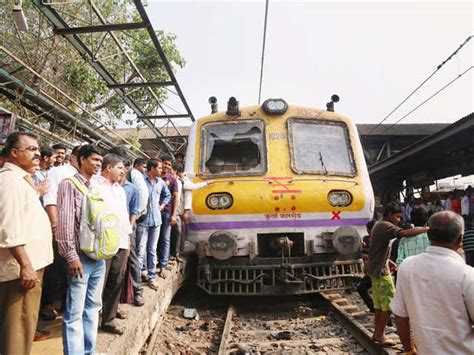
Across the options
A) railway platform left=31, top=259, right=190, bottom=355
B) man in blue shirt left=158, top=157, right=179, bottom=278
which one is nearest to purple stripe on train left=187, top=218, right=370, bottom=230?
man in blue shirt left=158, top=157, right=179, bottom=278

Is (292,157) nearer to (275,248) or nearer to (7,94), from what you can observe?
(275,248)

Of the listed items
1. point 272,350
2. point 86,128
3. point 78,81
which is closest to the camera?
point 272,350

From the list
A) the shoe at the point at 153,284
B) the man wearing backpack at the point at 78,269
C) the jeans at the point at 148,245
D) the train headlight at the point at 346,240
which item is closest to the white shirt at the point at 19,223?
the man wearing backpack at the point at 78,269

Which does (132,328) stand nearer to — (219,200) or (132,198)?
(132,198)

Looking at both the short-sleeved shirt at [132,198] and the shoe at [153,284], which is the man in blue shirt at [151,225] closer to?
the shoe at [153,284]

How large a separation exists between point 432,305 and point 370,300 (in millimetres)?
2789

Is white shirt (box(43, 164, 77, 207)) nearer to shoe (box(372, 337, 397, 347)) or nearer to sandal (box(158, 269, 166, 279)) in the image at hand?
sandal (box(158, 269, 166, 279))

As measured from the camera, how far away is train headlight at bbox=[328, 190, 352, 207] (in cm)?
488

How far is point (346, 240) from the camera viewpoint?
15.2 feet

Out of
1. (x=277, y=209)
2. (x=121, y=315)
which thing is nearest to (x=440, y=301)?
(x=121, y=315)

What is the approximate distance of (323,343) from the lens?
3664 millimetres

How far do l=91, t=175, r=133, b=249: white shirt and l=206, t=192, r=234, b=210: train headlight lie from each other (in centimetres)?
200

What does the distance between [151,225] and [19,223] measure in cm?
215

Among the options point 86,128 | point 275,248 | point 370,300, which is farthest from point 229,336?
point 86,128
